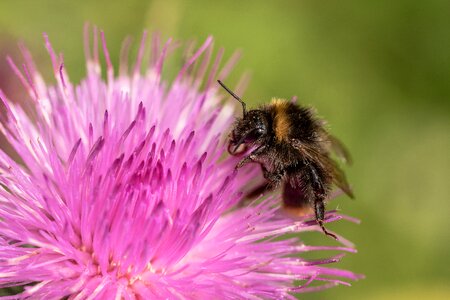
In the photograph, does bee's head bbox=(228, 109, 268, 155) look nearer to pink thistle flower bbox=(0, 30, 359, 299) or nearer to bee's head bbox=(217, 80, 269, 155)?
bee's head bbox=(217, 80, 269, 155)

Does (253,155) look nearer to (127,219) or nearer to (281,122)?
(281,122)

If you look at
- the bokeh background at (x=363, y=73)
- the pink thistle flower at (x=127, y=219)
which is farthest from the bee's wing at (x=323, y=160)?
the bokeh background at (x=363, y=73)

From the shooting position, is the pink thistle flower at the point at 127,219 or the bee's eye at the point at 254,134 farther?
the bee's eye at the point at 254,134

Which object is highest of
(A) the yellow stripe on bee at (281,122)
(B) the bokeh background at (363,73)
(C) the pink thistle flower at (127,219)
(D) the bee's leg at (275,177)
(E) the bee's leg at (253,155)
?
(B) the bokeh background at (363,73)

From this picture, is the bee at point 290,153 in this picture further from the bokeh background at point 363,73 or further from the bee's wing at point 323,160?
the bokeh background at point 363,73

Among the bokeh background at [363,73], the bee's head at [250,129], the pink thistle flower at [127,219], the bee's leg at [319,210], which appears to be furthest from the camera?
the bokeh background at [363,73]

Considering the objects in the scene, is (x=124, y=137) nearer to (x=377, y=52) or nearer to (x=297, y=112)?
(x=297, y=112)

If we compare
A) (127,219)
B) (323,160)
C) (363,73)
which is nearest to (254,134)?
(323,160)
